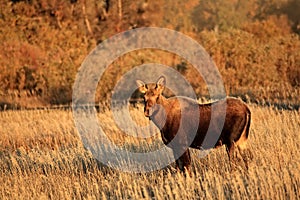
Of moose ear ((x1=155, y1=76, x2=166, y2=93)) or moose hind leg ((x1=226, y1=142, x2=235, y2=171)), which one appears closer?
moose ear ((x1=155, y1=76, x2=166, y2=93))

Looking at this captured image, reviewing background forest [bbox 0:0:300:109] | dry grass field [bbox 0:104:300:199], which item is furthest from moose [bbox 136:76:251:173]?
background forest [bbox 0:0:300:109]

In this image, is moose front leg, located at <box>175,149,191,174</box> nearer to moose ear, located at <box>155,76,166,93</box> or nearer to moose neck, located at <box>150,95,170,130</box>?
moose neck, located at <box>150,95,170,130</box>

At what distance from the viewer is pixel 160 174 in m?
7.60

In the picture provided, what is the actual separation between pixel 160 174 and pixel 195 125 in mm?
972

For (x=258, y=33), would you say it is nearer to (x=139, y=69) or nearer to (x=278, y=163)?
(x=139, y=69)

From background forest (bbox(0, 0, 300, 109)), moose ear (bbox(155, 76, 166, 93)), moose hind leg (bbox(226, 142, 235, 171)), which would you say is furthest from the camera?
background forest (bbox(0, 0, 300, 109))

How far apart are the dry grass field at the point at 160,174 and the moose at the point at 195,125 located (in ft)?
1.13

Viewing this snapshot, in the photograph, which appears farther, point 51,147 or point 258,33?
point 258,33

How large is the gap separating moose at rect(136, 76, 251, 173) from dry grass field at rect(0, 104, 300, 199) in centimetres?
34

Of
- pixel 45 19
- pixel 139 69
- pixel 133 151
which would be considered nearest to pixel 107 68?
pixel 139 69

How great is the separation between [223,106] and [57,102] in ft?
61.5

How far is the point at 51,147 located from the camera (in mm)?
11359

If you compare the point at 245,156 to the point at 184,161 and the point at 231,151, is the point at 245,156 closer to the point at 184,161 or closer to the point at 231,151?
the point at 231,151

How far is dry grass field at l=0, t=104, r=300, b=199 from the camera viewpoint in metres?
6.28
